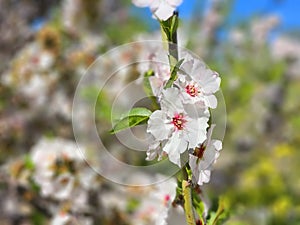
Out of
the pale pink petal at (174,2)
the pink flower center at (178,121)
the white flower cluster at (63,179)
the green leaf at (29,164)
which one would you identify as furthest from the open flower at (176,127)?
the green leaf at (29,164)

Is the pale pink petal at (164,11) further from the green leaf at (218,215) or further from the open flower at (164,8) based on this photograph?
the green leaf at (218,215)

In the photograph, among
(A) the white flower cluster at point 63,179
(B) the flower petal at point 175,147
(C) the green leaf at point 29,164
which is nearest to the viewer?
(B) the flower petal at point 175,147

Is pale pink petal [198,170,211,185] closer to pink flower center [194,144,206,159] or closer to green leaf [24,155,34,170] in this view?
pink flower center [194,144,206,159]

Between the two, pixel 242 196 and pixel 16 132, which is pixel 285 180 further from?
pixel 16 132

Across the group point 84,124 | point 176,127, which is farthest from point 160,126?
point 84,124

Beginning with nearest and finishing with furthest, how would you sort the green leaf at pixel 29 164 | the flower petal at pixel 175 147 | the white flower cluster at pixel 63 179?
the flower petal at pixel 175 147
the white flower cluster at pixel 63 179
the green leaf at pixel 29 164

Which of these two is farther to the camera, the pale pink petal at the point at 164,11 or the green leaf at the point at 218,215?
the green leaf at the point at 218,215

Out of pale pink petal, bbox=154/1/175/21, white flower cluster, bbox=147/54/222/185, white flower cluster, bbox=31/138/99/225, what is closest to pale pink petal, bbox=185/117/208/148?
white flower cluster, bbox=147/54/222/185
